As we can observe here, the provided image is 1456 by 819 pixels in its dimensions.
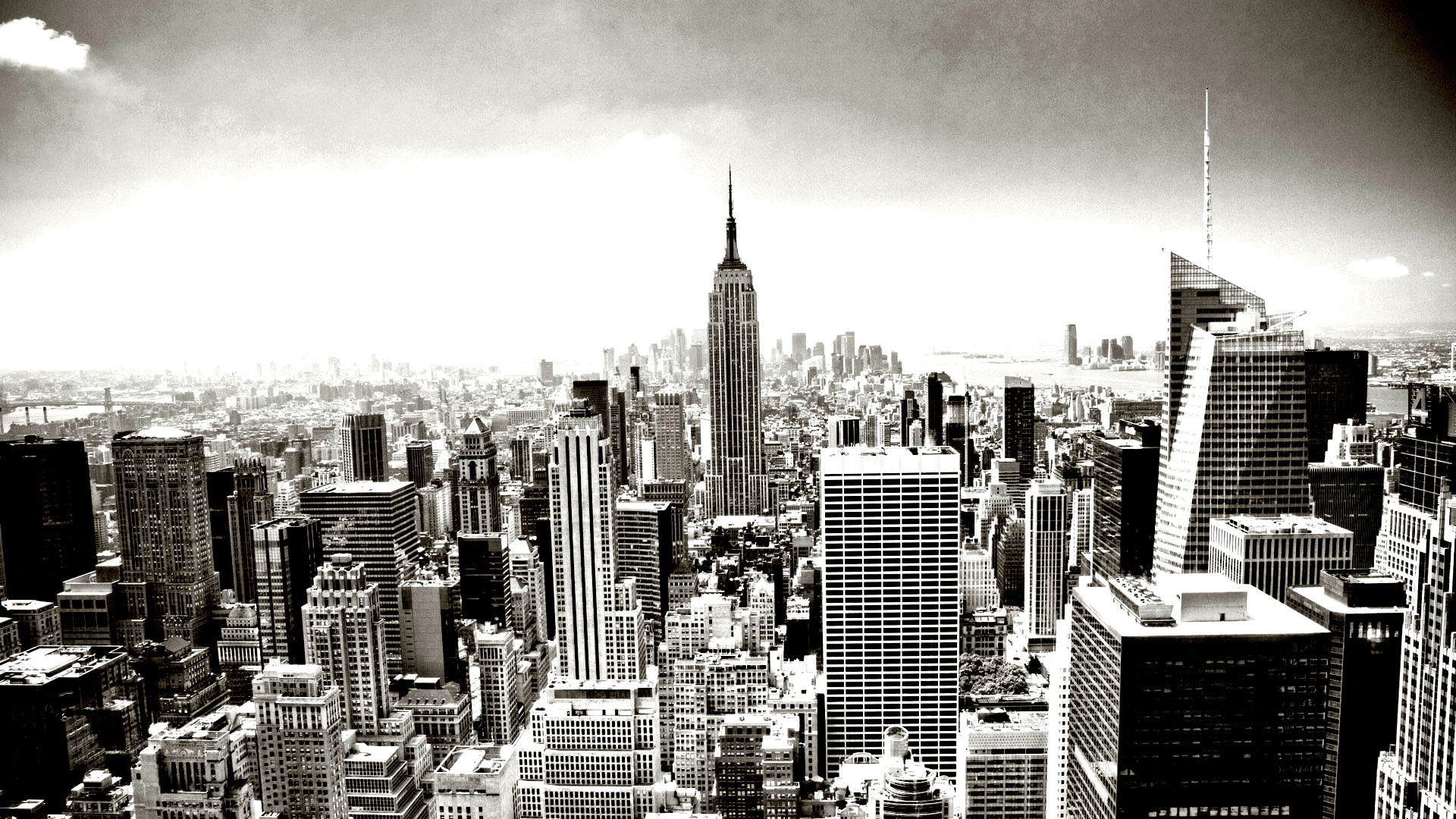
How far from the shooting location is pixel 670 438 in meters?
24.5

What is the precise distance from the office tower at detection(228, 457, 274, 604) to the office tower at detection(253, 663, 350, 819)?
5.08 meters

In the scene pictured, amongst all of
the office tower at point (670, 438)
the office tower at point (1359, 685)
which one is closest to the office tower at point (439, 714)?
the office tower at point (670, 438)

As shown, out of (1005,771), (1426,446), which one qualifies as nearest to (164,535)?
(1005,771)

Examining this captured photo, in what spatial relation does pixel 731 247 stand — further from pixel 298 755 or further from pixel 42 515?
pixel 42 515

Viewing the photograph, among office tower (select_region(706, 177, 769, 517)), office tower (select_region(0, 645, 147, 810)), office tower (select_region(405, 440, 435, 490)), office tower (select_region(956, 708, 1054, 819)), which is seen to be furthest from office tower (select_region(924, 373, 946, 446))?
office tower (select_region(0, 645, 147, 810))

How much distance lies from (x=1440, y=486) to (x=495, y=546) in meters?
13.7

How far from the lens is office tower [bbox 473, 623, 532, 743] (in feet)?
45.2

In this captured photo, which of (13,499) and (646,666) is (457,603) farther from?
(13,499)

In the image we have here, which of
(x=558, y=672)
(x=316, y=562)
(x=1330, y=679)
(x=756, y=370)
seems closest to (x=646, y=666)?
(x=558, y=672)

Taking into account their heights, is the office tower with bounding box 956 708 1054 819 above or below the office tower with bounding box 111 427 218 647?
below

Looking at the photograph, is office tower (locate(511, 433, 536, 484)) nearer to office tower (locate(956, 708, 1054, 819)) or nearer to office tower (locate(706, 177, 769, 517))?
office tower (locate(706, 177, 769, 517))

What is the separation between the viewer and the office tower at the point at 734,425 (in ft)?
81.9

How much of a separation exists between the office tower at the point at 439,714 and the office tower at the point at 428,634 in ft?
3.10

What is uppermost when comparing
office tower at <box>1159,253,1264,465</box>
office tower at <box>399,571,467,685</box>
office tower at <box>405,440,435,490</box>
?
office tower at <box>1159,253,1264,465</box>
